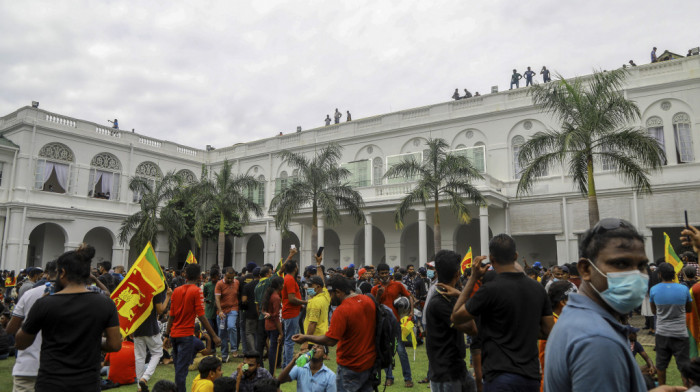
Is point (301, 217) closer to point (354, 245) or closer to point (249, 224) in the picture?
point (354, 245)

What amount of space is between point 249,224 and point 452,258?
94.2 ft

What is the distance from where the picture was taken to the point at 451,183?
19938mm

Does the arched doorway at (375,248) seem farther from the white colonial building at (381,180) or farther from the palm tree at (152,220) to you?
the palm tree at (152,220)

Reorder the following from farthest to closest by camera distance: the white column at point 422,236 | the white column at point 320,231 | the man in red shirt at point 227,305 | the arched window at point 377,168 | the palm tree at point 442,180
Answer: the arched window at point 377,168 → the white column at point 320,231 → the white column at point 422,236 → the palm tree at point 442,180 → the man in red shirt at point 227,305

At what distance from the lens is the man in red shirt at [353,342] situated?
4.29 metres

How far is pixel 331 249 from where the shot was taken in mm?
30297

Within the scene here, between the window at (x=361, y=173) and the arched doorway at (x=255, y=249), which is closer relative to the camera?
the window at (x=361, y=173)

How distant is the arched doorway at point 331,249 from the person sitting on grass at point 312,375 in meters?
24.9

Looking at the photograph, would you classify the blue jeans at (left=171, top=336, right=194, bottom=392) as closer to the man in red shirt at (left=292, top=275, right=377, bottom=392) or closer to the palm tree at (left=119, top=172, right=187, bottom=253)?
the man in red shirt at (left=292, top=275, right=377, bottom=392)

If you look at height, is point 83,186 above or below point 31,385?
above

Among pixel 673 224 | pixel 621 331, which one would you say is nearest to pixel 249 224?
pixel 673 224

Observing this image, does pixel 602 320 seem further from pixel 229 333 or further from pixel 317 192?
pixel 317 192

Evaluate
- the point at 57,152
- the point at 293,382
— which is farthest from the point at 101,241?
the point at 293,382

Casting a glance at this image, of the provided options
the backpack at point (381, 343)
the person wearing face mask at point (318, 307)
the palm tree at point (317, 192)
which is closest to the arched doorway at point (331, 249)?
the palm tree at point (317, 192)
